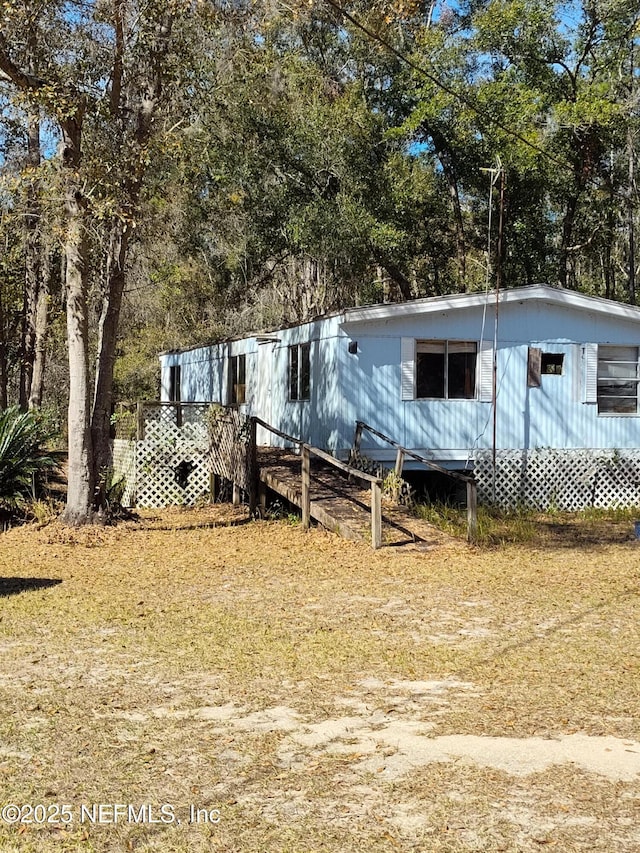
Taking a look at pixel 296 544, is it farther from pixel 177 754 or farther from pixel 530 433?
pixel 177 754

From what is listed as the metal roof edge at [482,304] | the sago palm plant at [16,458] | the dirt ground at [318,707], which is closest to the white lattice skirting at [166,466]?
the sago palm plant at [16,458]

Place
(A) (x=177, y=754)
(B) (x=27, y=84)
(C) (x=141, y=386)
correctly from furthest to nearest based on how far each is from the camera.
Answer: (C) (x=141, y=386), (B) (x=27, y=84), (A) (x=177, y=754)

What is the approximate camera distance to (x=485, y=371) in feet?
54.4

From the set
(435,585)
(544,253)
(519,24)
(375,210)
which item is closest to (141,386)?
(375,210)

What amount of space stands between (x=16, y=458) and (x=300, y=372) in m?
5.85

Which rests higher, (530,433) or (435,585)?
(530,433)

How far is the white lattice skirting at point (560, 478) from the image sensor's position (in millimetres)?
16656

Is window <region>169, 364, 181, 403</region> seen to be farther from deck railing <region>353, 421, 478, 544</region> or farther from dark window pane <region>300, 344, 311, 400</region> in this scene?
deck railing <region>353, 421, 478, 544</region>

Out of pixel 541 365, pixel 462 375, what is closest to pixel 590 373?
pixel 541 365

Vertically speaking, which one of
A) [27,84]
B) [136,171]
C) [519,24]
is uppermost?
[519,24]

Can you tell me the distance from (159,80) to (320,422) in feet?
21.2

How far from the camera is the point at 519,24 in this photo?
80.7 ft

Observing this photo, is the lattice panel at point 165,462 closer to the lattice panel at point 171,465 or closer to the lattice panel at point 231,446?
the lattice panel at point 171,465

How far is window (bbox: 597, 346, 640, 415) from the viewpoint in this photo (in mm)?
17359
